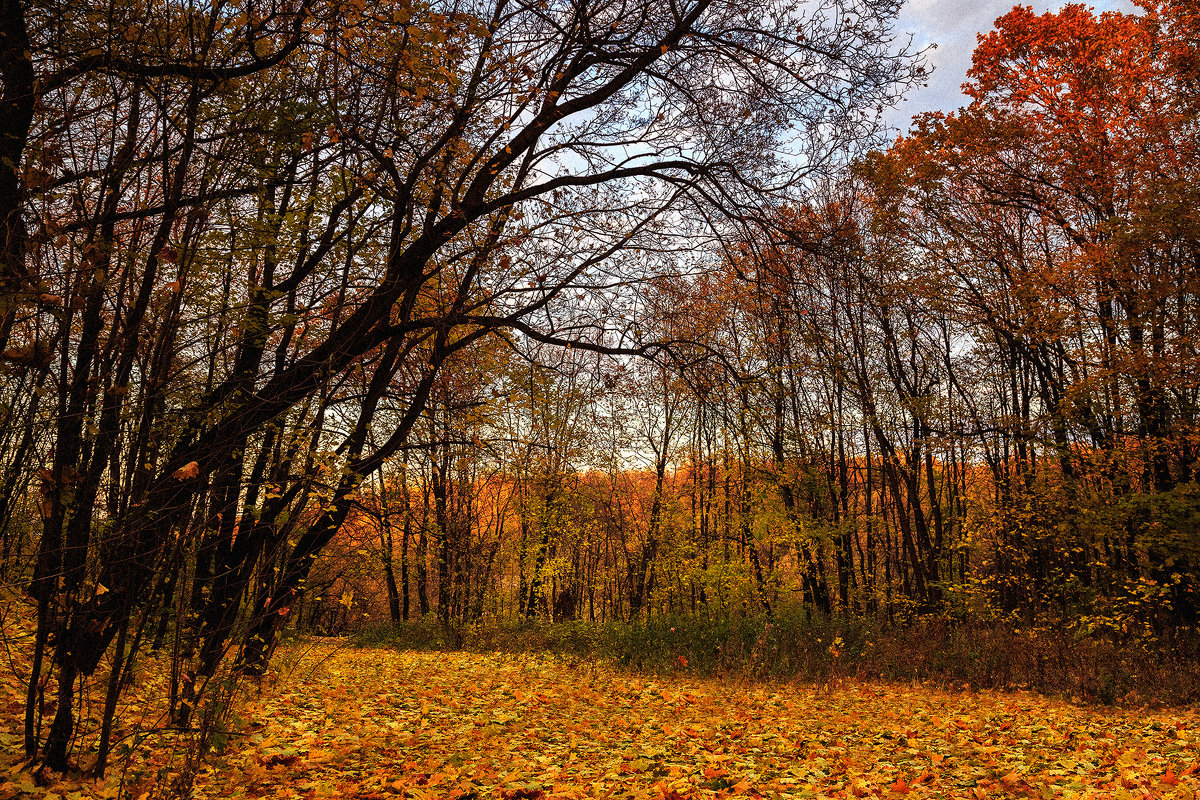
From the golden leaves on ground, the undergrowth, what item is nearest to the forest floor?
the golden leaves on ground

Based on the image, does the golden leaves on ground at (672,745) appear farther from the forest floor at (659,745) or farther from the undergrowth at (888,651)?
the undergrowth at (888,651)

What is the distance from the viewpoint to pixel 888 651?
38.9 ft

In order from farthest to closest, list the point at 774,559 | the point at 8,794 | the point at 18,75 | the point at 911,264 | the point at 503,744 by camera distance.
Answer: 1. the point at 774,559
2. the point at 911,264
3. the point at 503,744
4. the point at 18,75
5. the point at 8,794

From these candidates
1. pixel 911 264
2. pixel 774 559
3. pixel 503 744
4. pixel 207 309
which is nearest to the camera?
pixel 207 309

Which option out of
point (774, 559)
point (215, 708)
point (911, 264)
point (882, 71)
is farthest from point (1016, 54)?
point (215, 708)

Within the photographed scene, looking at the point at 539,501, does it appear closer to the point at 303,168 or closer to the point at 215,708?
the point at 303,168

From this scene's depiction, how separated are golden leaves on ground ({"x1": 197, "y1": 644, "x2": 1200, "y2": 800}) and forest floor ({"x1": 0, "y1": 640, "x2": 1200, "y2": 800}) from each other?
0.02 m

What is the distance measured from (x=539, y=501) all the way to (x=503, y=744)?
46.0ft

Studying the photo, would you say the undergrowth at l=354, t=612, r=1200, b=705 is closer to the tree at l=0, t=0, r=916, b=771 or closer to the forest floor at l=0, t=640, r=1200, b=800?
the forest floor at l=0, t=640, r=1200, b=800

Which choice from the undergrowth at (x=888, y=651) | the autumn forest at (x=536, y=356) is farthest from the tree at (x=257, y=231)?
the undergrowth at (x=888, y=651)

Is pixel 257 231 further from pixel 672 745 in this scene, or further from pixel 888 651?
pixel 888 651

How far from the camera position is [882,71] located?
5316 mm

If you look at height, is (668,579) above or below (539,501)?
below

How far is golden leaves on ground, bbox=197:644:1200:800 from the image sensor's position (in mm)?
4121
